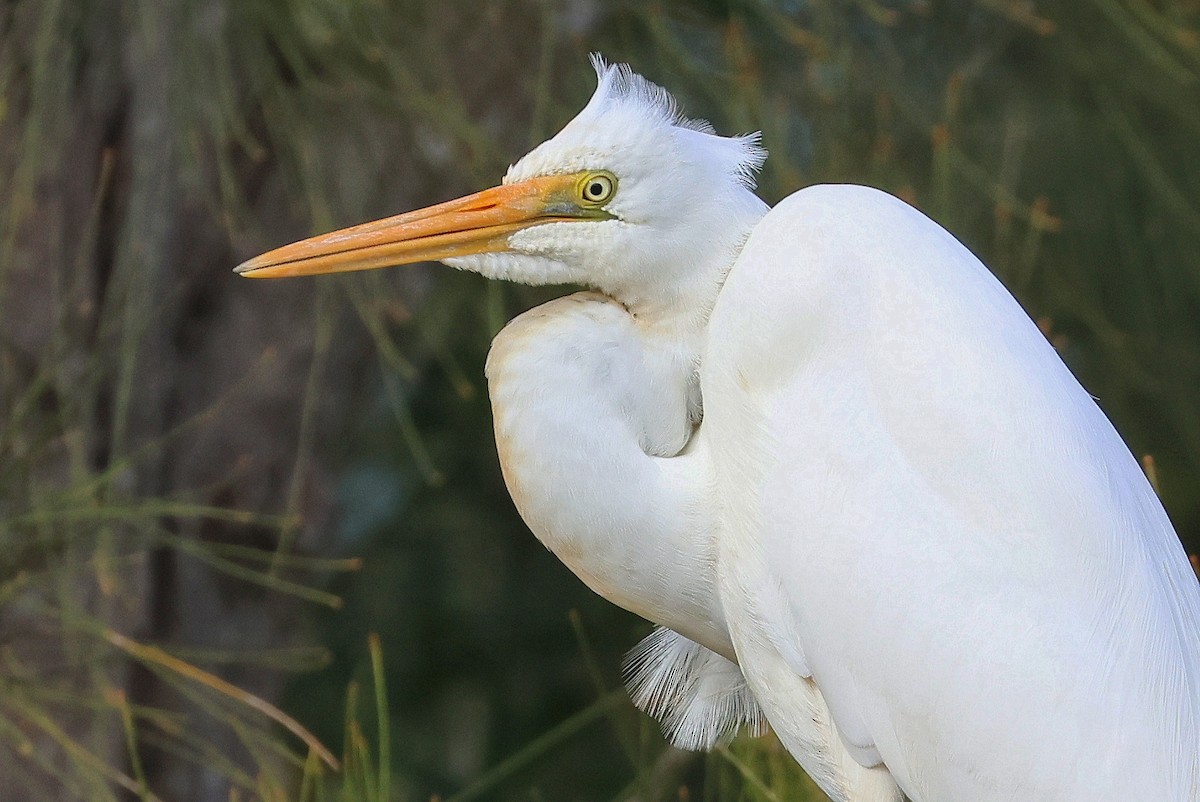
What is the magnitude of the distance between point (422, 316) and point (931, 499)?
125 centimetres

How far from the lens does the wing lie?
0.96m

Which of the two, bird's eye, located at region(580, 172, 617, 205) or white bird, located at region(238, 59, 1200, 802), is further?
bird's eye, located at region(580, 172, 617, 205)

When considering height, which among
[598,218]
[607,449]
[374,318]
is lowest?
[374,318]

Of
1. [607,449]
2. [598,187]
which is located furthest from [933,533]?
[598,187]

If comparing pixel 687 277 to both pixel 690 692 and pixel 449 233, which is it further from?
pixel 690 692

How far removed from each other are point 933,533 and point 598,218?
1.11ft

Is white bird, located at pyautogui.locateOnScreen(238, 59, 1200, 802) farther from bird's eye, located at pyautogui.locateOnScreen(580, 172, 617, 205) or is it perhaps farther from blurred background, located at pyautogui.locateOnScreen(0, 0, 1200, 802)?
blurred background, located at pyautogui.locateOnScreen(0, 0, 1200, 802)

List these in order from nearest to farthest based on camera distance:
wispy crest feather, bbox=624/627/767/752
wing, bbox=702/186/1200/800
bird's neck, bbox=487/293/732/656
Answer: wing, bbox=702/186/1200/800, bird's neck, bbox=487/293/732/656, wispy crest feather, bbox=624/627/767/752

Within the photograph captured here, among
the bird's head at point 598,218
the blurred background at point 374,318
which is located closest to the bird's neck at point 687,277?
the bird's head at point 598,218

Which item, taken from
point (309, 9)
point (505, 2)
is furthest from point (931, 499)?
point (505, 2)

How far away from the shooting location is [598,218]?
1.08 metres

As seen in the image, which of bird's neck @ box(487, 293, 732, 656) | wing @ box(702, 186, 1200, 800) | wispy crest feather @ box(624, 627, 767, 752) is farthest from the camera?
wispy crest feather @ box(624, 627, 767, 752)

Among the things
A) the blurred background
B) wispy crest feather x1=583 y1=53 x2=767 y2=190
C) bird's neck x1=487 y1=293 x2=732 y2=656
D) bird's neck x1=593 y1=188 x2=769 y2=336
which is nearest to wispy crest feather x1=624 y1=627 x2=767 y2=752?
the blurred background

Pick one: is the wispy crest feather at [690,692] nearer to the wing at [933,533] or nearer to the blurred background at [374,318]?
the blurred background at [374,318]
